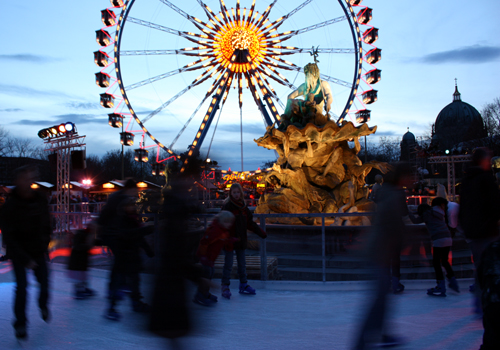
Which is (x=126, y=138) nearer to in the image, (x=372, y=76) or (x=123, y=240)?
(x=372, y=76)

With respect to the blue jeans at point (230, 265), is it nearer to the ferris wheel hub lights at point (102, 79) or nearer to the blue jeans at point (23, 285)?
the blue jeans at point (23, 285)

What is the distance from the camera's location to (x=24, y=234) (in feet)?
12.3

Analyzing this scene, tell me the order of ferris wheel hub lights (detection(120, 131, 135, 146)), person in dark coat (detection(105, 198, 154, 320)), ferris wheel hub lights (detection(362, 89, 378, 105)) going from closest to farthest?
1. person in dark coat (detection(105, 198, 154, 320))
2. ferris wheel hub lights (detection(120, 131, 135, 146))
3. ferris wheel hub lights (detection(362, 89, 378, 105))

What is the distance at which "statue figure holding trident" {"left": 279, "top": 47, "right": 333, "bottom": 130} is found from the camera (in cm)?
1305

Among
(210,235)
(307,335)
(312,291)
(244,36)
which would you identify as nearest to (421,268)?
(312,291)

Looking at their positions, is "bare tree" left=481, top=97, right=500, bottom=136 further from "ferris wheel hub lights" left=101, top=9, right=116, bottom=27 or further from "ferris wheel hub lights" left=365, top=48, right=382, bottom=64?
"ferris wheel hub lights" left=101, top=9, right=116, bottom=27

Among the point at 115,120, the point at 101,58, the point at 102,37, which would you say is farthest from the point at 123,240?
the point at 102,37

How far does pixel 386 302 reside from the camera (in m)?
2.98

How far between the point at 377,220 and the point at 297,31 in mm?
20125

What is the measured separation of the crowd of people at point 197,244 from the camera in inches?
102

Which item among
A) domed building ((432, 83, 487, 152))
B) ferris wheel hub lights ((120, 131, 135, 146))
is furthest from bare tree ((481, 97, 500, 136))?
ferris wheel hub lights ((120, 131, 135, 146))

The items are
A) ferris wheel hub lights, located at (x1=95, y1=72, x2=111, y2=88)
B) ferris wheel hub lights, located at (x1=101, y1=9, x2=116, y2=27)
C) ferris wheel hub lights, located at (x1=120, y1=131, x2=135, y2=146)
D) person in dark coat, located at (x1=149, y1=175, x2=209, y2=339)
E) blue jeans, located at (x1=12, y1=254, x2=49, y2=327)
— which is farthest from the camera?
ferris wheel hub lights, located at (x1=120, y1=131, x2=135, y2=146)

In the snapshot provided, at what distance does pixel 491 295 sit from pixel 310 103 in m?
11.8

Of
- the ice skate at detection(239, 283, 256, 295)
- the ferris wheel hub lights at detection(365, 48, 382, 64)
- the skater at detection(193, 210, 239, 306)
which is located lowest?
the ice skate at detection(239, 283, 256, 295)
